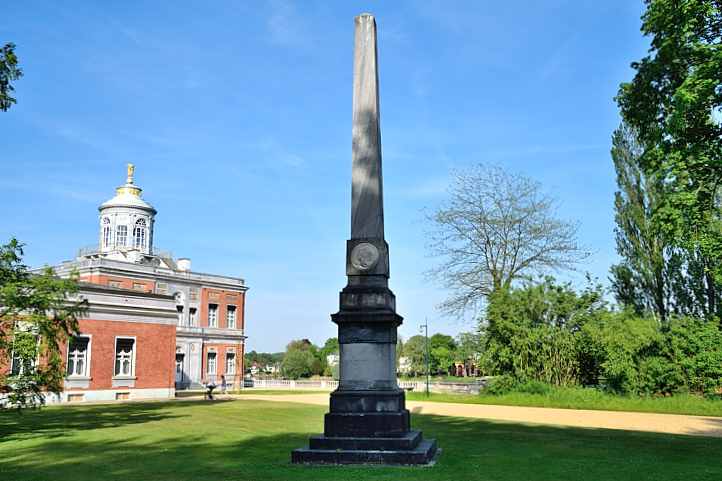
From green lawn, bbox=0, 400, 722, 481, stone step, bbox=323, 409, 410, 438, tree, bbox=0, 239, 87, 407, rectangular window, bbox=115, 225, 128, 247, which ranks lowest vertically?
green lawn, bbox=0, 400, 722, 481

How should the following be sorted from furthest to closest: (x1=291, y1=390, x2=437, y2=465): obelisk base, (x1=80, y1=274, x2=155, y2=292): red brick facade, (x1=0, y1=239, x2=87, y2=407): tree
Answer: (x1=80, y1=274, x2=155, y2=292): red brick facade < (x1=0, y1=239, x2=87, y2=407): tree < (x1=291, y1=390, x2=437, y2=465): obelisk base

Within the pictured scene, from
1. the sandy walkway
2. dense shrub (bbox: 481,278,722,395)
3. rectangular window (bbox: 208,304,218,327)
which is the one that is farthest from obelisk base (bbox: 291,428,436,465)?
rectangular window (bbox: 208,304,218,327)

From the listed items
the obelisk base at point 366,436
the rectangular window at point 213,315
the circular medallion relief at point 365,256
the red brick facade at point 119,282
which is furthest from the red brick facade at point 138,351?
the obelisk base at point 366,436

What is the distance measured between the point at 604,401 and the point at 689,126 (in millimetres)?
12708

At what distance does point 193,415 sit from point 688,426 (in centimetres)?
1541

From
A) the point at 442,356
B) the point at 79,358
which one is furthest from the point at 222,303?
the point at 442,356

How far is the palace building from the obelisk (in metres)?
23.1

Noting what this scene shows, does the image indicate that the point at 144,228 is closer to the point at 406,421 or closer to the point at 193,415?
the point at 193,415

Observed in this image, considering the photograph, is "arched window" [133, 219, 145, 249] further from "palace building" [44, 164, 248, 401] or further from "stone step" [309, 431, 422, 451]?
"stone step" [309, 431, 422, 451]

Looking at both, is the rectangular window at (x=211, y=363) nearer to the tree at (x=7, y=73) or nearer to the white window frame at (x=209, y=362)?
the white window frame at (x=209, y=362)

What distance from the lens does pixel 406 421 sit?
402 inches

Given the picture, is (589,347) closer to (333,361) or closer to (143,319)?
(143,319)

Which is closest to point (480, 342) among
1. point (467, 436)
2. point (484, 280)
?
point (484, 280)

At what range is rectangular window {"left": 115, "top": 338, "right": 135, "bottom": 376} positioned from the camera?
31.9m
